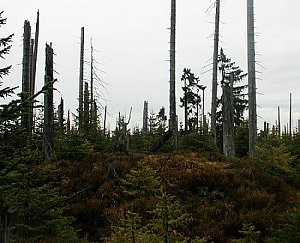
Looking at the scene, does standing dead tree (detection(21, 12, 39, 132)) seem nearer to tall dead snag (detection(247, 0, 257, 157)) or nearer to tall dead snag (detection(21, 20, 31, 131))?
tall dead snag (detection(21, 20, 31, 131))

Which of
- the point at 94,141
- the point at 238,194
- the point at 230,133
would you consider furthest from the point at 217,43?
the point at 238,194

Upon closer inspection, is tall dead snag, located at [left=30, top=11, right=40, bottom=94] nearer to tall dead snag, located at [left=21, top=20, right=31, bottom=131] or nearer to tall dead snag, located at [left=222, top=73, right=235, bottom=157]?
tall dead snag, located at [left=21, top=20, right=31, bottom=131]

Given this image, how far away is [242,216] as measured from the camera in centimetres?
1013

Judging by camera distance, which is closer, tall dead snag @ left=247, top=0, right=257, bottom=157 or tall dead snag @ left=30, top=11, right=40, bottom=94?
tall dead snag @ left=247, top=0, right=257, bottom=157

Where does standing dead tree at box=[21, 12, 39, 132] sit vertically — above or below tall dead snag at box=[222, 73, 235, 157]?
above

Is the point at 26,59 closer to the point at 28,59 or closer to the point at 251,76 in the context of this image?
the point at 28,59

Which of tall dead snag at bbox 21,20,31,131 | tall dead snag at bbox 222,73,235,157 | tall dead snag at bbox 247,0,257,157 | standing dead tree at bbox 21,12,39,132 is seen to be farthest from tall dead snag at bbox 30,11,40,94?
tall dead snag at bbox 247,0,257,157

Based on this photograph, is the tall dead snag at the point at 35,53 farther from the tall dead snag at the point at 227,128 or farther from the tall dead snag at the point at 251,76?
the tall dead snag at the point at 251,76

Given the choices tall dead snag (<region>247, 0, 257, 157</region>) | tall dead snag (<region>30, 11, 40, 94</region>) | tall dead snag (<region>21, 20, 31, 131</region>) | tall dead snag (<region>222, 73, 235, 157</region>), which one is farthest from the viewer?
tall dead snag (<region>30, 11, 40, 94</region>)

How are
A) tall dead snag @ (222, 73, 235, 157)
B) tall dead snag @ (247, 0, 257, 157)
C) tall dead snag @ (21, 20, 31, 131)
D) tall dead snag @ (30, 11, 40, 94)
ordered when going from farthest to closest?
tall dead snag @ (30, 11, 40, 94)
tall dead snag @ (222, 73, 235, 157)
tall dead snag @ (21, 20, 31, 131)
tall dead snag @ (247, 0, 257, 157)

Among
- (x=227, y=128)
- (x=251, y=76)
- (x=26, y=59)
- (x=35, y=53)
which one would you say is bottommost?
(x=227, y=128)

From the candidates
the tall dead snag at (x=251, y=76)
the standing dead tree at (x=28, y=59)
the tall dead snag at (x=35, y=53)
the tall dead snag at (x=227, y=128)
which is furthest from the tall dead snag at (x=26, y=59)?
the tall dead snag at (x=251, y=76)

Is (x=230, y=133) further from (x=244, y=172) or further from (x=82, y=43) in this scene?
(x=82, y=43)

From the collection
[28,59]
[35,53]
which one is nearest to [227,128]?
[28,59]
